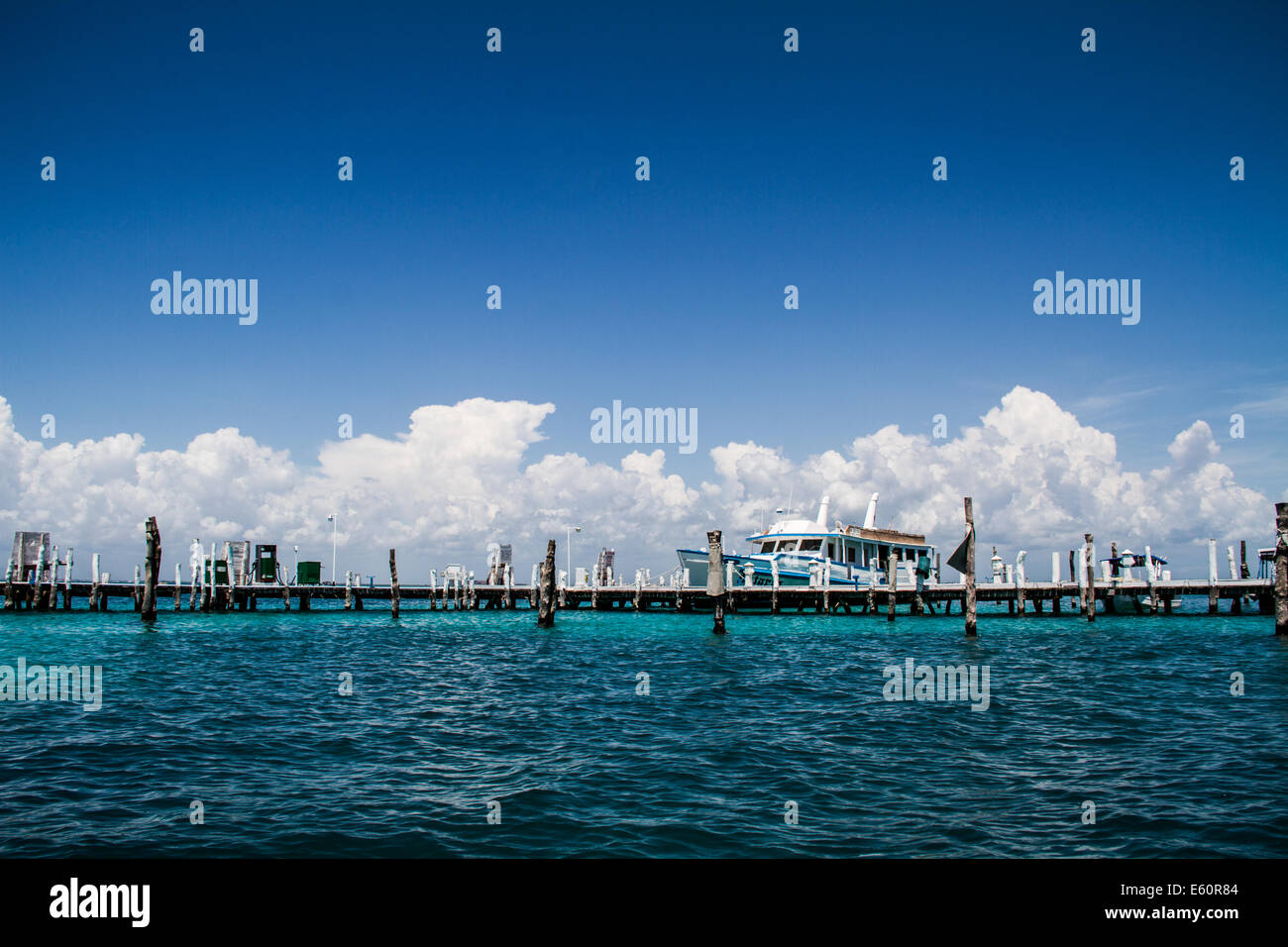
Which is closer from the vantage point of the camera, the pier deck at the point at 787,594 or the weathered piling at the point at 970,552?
the weathered piling at the point at 970,552

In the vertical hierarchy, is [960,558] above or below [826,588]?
above

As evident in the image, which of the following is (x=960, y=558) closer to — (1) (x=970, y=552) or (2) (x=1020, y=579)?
(1) (x=970, y=552)

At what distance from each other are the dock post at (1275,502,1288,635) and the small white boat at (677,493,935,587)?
24.1m

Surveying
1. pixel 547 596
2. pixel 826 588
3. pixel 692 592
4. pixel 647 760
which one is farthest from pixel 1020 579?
pixel 647 760

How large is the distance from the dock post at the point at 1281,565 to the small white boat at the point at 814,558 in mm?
24087

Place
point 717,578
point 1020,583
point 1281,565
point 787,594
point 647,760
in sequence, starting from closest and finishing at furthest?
point 647,760, point 1281,565, point 717,578, point 1020,583, point 787,594

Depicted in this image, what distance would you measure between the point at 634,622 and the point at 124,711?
34.8m

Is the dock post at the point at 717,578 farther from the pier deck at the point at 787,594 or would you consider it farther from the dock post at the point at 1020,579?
the dock post at the point at 1020,579

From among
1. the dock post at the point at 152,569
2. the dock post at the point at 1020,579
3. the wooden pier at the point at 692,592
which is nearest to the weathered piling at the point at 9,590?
the wooden pier at the point at 692,592

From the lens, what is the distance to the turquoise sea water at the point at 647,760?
9078 mm

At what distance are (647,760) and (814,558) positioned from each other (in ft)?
149

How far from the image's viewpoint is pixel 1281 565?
98.7 ft

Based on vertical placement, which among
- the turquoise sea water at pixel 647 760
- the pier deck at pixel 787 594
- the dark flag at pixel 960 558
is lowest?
the pier deck at pixel 787 594

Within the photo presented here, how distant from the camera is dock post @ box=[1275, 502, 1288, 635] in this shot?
97.5 ft
